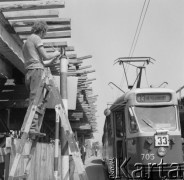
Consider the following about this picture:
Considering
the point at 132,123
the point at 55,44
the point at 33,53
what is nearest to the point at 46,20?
the point at 55,44

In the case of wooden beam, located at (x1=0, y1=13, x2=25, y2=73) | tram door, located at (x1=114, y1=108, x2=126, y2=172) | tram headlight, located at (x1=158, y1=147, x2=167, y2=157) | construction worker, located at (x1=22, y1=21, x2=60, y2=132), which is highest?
wooden beam, located at (x1=0, y1=13, x2=25, y2=73)

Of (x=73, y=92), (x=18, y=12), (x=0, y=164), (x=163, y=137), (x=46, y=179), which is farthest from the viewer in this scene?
(x=163, y=137)

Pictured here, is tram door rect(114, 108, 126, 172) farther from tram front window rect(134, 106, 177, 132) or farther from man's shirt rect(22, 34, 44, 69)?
man's shirt rect(22, 34, 44, 69)

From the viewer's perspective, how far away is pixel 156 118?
943 centimetres

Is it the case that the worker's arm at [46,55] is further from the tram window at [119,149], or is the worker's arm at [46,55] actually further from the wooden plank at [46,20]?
the tram window at [119,149]

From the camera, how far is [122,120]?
10258 mm

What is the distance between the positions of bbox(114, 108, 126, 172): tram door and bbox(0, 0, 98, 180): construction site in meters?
1.94

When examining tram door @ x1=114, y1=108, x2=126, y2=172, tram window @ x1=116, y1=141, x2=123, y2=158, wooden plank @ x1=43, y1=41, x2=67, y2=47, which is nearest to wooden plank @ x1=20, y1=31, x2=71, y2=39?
wooden plank @ x1=43, y1=41, x2=67, y2=47

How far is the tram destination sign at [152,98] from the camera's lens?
9.66 meters

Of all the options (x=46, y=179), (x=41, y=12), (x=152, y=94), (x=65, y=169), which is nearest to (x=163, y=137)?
(x=152, y=94)

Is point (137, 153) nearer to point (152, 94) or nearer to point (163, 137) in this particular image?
point (163, 137)

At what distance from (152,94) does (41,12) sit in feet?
12.8

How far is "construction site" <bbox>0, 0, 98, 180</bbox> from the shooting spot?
456cm

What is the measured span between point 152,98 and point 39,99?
5.46m
